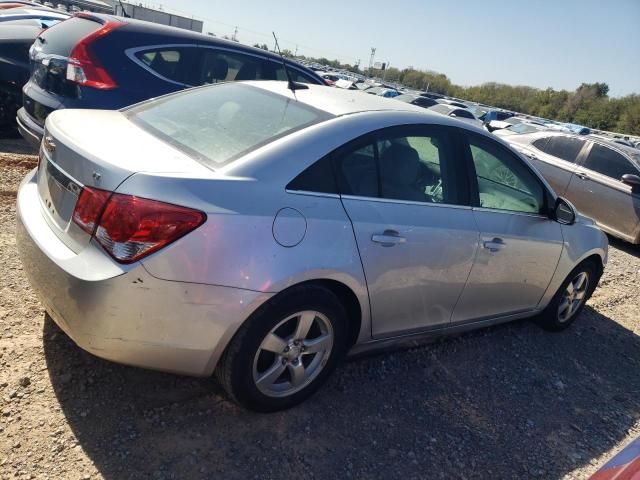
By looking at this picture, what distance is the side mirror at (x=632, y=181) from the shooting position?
7.77m

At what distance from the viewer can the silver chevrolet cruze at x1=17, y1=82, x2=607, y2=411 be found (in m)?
2.08

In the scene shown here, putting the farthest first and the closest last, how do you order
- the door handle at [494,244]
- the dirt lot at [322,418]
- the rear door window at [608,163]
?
the rear door window at [608,163], the door handle at [494,244], the dirt lot at [322,418]

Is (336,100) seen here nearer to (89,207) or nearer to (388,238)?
(388,238)

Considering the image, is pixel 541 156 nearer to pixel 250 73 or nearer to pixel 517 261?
pixel 250 73

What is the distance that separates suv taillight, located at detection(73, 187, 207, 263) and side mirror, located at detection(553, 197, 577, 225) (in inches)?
111

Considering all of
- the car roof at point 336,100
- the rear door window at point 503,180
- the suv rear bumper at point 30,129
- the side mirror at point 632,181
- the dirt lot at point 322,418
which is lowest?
the dirt lot at point 322,418

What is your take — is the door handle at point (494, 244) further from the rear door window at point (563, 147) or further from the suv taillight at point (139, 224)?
the rear door window at point (563, 147)

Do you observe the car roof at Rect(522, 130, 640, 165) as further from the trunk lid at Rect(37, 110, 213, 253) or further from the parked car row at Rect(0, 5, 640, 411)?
the trunk lid at Rect(37, 110, 213, 253)

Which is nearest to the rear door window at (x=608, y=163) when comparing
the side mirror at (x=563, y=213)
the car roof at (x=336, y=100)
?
the side mirror at (x=563, y=213)

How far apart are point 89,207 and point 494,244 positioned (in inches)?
93.4

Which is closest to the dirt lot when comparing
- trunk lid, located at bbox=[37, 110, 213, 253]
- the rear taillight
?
trunk lid, located at bbox=[37, 110, 213, 253]

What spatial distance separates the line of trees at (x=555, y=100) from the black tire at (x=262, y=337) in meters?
62.7

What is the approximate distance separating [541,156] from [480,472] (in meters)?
7.79

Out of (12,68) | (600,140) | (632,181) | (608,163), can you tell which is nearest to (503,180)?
(632,181)
